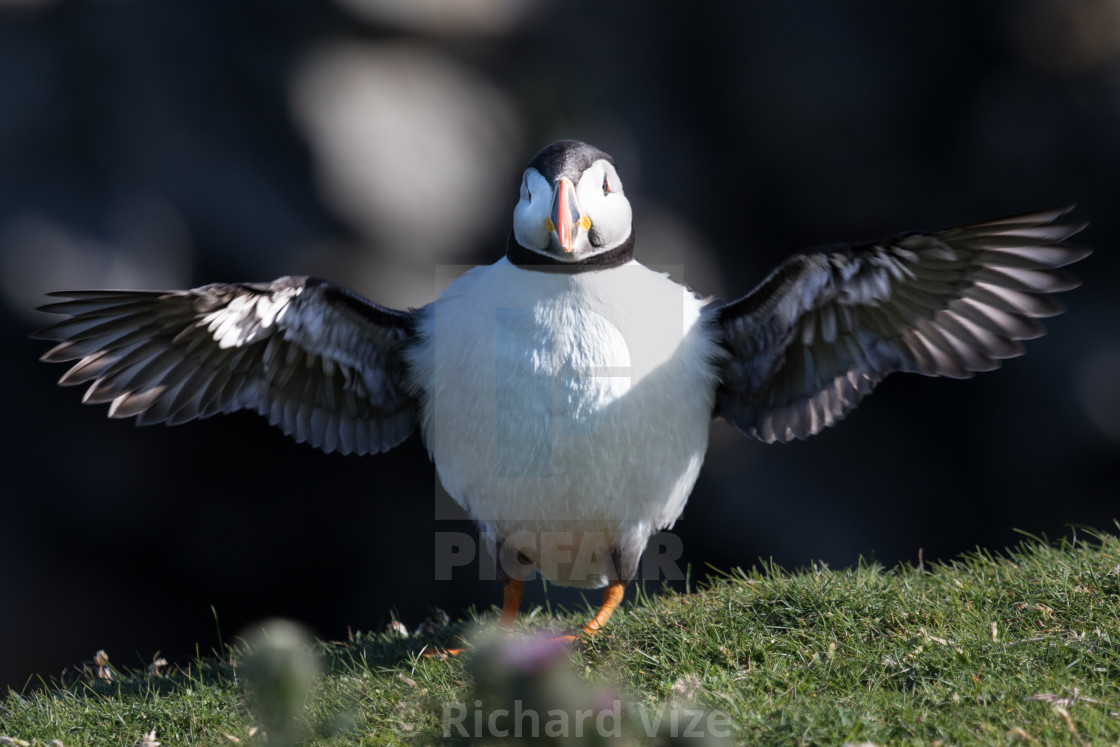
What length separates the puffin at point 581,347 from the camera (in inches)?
156

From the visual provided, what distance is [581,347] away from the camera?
3984 millimetres

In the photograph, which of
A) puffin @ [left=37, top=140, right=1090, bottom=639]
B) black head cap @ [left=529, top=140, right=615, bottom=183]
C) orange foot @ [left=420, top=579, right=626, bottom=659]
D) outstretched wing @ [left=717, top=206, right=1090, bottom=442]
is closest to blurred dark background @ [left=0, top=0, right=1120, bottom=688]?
orange foot @ [left=420, top=579, right=626, bottom=659]

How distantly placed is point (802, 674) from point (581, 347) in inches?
57.0

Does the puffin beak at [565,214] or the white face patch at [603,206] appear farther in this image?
the white face patch at [603,206]

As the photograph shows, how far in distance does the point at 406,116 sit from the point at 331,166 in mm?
716

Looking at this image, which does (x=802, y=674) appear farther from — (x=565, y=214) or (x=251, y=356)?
(x=251, y=356)

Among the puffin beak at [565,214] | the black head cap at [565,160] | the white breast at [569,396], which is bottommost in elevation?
the white breast at [569,396]

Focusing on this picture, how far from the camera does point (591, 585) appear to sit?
15.9 feet

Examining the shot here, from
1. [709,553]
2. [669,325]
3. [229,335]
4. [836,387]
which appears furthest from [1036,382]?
Result: [229,335]

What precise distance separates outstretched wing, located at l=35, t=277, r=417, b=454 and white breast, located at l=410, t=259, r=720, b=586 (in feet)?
0.99

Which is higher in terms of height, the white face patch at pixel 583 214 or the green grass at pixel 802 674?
the white face patch at pixel 583 214

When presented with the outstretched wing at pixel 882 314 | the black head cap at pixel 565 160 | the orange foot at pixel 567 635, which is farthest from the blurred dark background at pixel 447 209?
the black head cap at pixel 565 160

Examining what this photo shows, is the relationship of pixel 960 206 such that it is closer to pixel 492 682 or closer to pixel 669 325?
pixel 669 325

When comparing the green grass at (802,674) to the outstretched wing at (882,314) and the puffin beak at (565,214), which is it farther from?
the puffin beak at (565,214)
